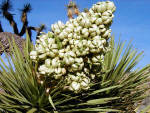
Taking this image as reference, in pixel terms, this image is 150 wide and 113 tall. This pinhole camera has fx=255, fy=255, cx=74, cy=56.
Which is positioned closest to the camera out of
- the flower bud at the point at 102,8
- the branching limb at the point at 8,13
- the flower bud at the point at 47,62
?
the flower bud at the point at 47,62

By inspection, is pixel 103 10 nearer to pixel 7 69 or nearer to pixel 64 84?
pixel 64 84

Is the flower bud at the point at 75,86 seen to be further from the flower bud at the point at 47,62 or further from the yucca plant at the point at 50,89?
the flower bud at the point at 47,62

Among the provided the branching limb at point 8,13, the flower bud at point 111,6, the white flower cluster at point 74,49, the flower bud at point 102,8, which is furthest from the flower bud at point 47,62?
the branching limb at point 8,13

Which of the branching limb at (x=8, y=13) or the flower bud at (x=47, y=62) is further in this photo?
the branching limb at (x=8, y=13)

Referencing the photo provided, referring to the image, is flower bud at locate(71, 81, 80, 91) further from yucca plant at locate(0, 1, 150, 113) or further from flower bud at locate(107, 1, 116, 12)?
flower bud at locate(107, 1, 116, 12)

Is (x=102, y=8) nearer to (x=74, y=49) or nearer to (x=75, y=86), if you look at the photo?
(x=74, y=49)

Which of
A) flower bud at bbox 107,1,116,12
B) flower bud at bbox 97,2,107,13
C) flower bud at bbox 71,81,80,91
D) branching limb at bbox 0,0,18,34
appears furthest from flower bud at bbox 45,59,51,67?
branching limb at bbox 0,0,18,34

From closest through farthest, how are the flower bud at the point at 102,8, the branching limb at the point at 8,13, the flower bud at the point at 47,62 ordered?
the flower bud at the point at 47,62
the flower bud at the point at 102,8
the branching limb at the point at 8,13
